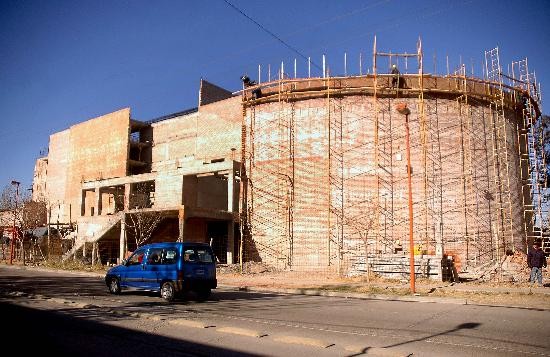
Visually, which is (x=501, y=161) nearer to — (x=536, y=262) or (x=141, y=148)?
(x=536, y=262)

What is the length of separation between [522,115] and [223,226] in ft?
75.3

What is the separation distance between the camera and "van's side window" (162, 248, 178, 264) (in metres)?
13.3

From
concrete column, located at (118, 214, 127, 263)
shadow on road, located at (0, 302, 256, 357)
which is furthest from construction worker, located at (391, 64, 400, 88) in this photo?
shadow on road, located at (0, 302, 256, 357)

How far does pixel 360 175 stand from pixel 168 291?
16.8 m

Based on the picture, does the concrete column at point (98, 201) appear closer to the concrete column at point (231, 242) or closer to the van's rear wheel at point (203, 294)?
the concrete column at point (231, 242)

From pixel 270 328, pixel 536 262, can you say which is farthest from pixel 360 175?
pixel 270 328

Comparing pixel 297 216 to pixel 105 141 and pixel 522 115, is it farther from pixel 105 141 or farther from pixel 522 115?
pixel 105 141

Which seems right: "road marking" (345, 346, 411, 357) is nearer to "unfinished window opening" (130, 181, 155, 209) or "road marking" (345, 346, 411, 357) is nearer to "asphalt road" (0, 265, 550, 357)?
"asphalt road" (0, 265, 550, 357)

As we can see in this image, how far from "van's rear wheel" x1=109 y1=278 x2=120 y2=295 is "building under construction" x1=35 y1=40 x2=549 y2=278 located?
1099cm

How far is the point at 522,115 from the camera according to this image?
3108 centimetres

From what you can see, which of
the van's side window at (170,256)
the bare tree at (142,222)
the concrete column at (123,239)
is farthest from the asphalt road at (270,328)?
the concrete column at (123,239)

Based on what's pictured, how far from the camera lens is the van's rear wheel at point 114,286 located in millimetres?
14594

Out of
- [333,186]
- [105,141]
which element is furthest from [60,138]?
[333,186]

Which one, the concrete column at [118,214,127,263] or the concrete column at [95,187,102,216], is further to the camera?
the concrete column at [95,187,102,216]
